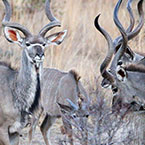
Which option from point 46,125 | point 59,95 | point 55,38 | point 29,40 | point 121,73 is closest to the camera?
point 29,40

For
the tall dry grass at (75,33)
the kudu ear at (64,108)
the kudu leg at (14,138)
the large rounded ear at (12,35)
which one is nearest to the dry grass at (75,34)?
the tall dry grass at (75,33)

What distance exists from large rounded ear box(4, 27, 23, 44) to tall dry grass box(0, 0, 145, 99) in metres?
2.45

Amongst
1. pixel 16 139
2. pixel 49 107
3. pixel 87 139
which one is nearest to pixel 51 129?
pixel 49 107

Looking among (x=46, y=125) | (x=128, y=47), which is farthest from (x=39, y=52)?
(x=128, y=47)

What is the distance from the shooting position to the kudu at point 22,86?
5043mm

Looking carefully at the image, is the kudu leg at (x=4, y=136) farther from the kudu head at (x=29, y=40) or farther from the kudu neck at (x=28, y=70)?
the kudu head at (x=29, y=40)

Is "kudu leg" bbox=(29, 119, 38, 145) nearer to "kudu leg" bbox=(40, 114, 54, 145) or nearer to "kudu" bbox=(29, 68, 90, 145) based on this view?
"kudu" bbox=(29, 68, 90, 145)

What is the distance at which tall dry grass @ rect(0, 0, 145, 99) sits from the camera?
8.23 meters

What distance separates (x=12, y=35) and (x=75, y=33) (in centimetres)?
468

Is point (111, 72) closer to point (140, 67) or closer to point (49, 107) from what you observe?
point (140, 67)

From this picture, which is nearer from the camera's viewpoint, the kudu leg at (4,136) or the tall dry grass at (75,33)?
the kudu leg at (4,136)

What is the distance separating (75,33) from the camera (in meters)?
9.78

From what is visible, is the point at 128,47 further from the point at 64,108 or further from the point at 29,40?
the point at 29,40

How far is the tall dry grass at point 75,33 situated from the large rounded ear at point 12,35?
2446 mm
